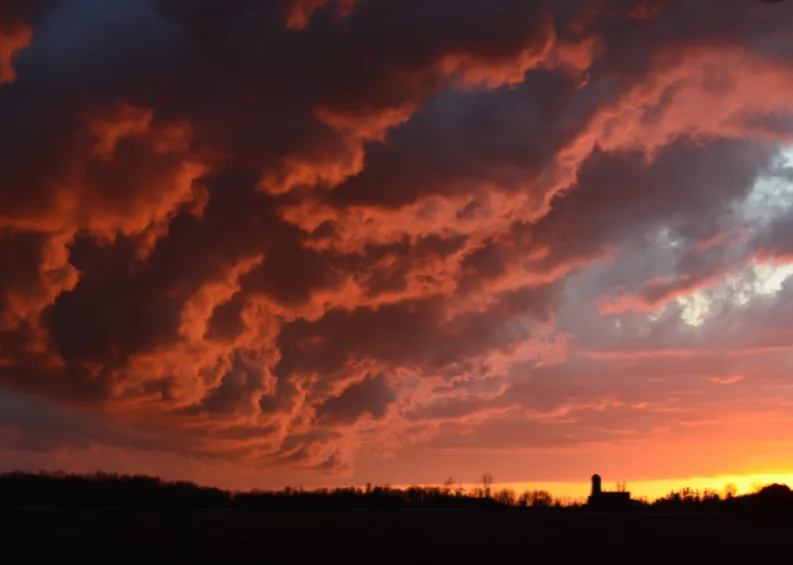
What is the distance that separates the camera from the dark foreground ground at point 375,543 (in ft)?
160

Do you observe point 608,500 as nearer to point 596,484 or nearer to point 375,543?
point 596,484

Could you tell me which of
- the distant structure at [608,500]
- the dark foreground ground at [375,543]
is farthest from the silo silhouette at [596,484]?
the dark foreground ground at [375,543]

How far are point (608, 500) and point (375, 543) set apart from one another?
126 meters

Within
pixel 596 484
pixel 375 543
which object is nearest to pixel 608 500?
pixel 596 484

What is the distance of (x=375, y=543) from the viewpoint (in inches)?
2336

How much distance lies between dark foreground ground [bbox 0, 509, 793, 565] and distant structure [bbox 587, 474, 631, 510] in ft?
292

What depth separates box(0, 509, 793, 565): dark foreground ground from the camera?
160ft

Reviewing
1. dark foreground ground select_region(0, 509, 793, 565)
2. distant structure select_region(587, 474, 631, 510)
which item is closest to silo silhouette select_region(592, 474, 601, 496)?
distant structure select_region(587, 474, 631, 510)

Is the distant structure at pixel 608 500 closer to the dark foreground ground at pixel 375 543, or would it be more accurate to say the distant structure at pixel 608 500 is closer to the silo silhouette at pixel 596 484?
the silo silhouette at pixel 596 484

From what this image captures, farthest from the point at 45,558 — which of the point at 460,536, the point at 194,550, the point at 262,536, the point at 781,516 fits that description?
the point at 781,516

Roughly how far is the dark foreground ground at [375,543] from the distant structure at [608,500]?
89085mm

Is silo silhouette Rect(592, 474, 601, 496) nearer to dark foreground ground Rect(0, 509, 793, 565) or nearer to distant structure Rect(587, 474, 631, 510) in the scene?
distant structure Rect(587, 474, 631, 510)

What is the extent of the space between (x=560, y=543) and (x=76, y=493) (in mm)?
146162

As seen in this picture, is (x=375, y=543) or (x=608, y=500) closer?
(x=375, y=543)
